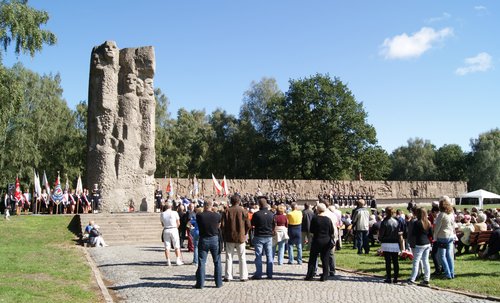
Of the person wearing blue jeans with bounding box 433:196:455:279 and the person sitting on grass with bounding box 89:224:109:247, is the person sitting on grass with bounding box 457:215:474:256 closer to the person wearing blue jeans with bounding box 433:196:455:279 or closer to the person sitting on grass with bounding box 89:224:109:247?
the person wearing blue jeans with bounding box 433:196:455:279

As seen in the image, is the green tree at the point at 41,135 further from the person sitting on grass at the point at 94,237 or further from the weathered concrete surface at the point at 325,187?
the person sitting on grass at the point at 94,237

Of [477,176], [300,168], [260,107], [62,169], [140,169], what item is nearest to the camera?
[140,169]

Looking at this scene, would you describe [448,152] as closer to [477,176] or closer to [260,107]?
[477,176]

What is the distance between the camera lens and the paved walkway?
8875 millimetres

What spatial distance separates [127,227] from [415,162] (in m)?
65.2

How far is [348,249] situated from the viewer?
55.2 ft

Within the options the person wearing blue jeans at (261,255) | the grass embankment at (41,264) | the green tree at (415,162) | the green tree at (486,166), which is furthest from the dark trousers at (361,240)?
the green tree at (415,162)

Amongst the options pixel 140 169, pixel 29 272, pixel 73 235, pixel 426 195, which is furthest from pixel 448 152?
pixel 29 272

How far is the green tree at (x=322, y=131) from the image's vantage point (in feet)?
179

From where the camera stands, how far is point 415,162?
78.9 m

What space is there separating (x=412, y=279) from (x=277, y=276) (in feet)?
9.82

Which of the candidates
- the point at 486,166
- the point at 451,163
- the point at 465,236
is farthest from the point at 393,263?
the point at 451,163

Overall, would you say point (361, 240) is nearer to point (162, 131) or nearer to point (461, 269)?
point (461, 269)

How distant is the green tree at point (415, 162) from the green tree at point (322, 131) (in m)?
24.6
